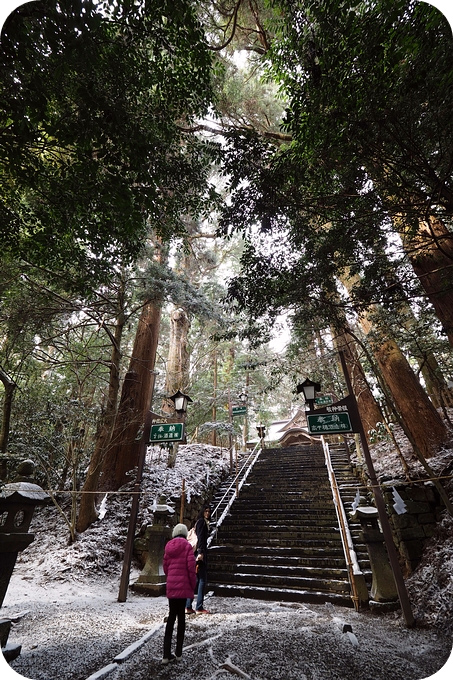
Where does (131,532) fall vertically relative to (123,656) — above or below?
above

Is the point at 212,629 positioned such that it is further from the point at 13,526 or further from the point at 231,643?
the point at 13,526

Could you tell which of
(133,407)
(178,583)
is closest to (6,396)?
(133,407)

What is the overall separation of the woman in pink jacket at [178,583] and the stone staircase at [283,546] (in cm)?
273

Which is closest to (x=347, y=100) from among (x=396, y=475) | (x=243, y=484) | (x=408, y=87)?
(x=408, y=87)

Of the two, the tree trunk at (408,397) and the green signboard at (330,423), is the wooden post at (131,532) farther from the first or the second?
the tree trunk at (408,397)

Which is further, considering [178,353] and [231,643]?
[178,353]

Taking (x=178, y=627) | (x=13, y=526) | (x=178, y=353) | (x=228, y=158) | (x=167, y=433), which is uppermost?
(x=178, y=353)

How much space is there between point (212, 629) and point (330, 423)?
2837 mm

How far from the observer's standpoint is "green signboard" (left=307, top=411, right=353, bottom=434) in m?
4.32

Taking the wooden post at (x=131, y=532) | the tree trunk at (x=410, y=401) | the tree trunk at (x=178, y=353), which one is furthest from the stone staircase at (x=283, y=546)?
the tree trunk at (x=178, y=353)

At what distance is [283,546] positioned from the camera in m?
5.99

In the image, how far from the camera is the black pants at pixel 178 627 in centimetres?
262

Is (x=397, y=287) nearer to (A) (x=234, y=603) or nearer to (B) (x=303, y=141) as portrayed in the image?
(B) (x=303, y=141)

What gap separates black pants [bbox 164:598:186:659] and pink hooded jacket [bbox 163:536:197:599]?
0.06 metres
